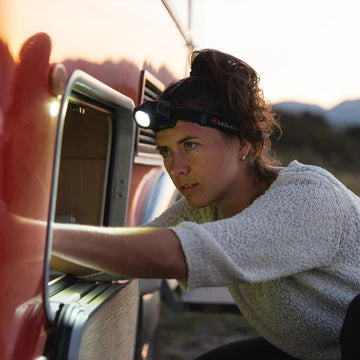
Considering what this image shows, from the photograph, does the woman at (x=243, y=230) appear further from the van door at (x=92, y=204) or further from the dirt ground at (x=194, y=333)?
the dirt ground at (x=194, y=333)

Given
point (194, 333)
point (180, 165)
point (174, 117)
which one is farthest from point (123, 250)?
point (194, 333)

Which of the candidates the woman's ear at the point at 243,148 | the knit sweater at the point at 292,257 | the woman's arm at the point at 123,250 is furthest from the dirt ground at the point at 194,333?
the woman's arm at the point at 123,250

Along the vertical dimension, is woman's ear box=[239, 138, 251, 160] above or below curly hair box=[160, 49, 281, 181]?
below

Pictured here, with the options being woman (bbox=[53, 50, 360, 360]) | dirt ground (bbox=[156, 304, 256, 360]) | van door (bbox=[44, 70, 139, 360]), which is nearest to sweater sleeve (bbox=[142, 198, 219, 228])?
woman (bbox=[53, 50, 360, 360])

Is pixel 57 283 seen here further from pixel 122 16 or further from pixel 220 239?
pixel 122 16

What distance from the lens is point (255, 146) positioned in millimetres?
2139

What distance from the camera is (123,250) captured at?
1.57 metres

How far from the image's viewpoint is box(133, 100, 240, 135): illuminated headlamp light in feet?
6.36

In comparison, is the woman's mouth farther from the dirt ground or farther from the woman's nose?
the dirt ground

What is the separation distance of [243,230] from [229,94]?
1.75 feet

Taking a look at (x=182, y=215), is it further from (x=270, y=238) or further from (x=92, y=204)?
(x=270, y=238)

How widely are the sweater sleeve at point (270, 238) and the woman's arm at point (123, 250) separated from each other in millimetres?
40

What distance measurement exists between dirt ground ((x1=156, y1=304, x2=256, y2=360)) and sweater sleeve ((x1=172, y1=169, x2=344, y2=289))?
2836 millimetres

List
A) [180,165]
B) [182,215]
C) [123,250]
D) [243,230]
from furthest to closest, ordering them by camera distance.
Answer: [182,215] → [180,165] → [243,230] → [123,250]
